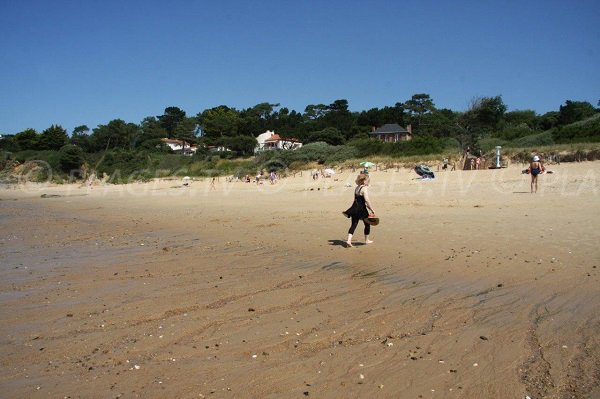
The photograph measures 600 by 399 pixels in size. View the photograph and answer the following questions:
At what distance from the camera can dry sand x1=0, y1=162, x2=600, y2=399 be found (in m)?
3.74

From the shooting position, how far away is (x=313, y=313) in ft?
17.6

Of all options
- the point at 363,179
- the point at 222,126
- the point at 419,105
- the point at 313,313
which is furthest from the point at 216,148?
the point at 313,313

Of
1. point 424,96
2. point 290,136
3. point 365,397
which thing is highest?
point 424,96

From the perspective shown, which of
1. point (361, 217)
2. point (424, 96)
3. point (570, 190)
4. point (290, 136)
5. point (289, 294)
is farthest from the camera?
point (424, 96)

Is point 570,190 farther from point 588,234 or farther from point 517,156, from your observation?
point 517,156

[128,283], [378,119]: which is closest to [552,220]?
[128,283]

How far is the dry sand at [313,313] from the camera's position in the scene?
3738mm

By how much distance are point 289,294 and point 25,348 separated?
2800 millimetres

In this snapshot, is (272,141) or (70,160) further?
(272,141)

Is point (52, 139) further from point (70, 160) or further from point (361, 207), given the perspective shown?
point (361, 207)

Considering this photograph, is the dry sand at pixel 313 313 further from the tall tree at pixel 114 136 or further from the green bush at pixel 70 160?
the tall tree at pixel 114 136

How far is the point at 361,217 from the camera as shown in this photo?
963 cm

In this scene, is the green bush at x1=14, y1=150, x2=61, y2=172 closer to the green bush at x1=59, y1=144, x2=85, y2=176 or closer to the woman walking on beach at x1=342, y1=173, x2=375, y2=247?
the green bush at x1=59, y1=144, x2=85, y2=176

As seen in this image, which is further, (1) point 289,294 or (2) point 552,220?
(2) point 552,220
